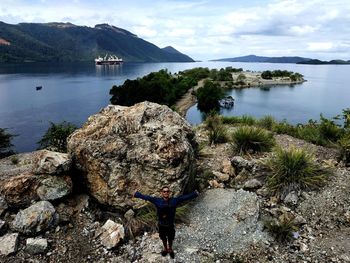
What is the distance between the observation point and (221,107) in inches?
2758

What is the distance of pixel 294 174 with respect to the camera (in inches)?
414

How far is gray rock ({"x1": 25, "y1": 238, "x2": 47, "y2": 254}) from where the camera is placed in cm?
788

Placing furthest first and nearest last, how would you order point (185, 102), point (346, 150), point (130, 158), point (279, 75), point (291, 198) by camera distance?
point (279, 75) → point (185, 102) → point (346, 150) → point (291, 198) → point (130, 158)

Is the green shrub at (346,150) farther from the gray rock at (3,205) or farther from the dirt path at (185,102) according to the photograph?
the dirt path at (185,102)

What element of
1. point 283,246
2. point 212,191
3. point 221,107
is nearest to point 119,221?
point 212,191

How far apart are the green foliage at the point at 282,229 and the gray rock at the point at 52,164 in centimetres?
602

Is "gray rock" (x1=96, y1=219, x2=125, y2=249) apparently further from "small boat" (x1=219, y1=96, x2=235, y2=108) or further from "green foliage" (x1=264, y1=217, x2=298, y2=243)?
"small boat" (x1=219, y1=96, x2=235, y2=108)

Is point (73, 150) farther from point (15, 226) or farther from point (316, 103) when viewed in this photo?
point (316, 103)

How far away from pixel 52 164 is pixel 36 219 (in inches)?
67.3

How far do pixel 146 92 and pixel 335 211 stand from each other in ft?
176

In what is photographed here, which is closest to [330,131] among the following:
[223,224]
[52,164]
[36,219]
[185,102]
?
[223,224]

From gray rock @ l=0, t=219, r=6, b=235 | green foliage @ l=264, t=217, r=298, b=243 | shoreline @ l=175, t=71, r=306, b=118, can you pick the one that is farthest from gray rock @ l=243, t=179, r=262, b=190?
shoreline @ l=175, t=71, r=306, b=118

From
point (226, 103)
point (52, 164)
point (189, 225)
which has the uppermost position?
point (52, 164)

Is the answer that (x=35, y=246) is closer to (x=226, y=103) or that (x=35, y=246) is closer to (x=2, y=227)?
(x=2, y=227)
